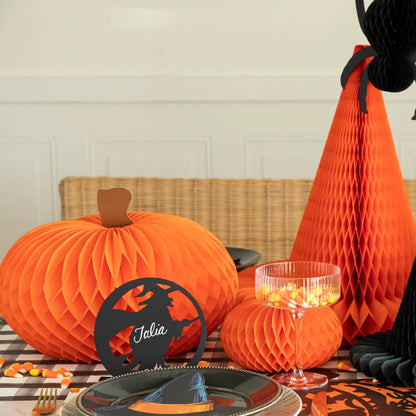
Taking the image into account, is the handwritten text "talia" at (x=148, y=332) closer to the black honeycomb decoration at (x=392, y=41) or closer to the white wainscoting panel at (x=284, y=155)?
the black honeycomb decoration at (x=392, y=41)

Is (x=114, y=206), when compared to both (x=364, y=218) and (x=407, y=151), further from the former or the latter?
(x=407, y=151)

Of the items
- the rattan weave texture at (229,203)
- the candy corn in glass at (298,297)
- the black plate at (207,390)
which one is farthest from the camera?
the rattan weave texture at (229,203)

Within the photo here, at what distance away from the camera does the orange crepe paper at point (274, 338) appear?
0.94 m

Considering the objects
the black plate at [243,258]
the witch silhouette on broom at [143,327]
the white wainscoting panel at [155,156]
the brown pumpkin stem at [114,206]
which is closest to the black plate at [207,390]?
the witch silhouette on broom at [143,327]

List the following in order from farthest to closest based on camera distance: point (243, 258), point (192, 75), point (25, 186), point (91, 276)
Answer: point (25, 186), point (192, 75), point (243, 258), point (91, 276)

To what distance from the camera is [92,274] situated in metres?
0.99

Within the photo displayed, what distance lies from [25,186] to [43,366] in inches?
97.8

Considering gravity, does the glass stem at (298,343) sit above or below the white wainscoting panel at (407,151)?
below

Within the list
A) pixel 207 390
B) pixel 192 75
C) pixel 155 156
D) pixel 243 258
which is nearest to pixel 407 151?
pixel 192 75

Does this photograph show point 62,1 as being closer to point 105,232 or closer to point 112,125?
point 112,125

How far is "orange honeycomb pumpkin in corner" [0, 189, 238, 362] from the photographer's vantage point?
99cm

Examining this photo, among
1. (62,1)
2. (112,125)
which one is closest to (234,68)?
(112,125)

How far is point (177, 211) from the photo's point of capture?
210cm

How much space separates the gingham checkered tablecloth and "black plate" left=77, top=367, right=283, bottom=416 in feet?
0.34
